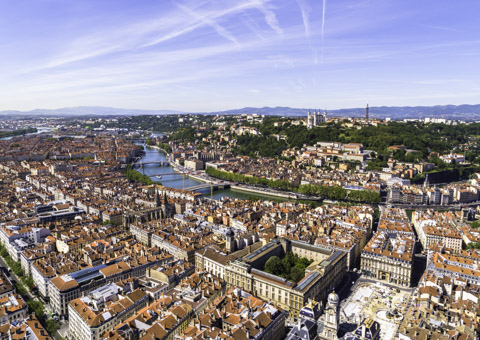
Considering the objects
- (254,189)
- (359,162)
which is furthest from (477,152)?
(254,189)

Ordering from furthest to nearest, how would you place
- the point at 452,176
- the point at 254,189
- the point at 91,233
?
the point at 452,176
the point at 254,189
the point at 91,233

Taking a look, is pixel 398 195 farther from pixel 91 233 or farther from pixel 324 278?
pixel 91 233

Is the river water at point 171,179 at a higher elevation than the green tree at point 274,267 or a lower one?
lower

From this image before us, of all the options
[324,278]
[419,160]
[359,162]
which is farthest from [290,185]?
[324,278]

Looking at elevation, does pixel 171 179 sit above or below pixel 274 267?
below

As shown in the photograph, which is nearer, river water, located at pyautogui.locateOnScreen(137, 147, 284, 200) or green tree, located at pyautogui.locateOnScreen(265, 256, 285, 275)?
green tree, located at pyautogui.locateOnScreen(265, 256, 285, 275)

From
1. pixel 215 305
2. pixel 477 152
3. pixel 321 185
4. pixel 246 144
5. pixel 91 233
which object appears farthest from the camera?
pixel 246 144

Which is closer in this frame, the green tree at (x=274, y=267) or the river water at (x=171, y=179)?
the green tree at (x=274, y=267)

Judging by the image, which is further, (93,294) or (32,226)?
(32,226)

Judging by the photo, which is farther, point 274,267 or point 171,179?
point 171,179

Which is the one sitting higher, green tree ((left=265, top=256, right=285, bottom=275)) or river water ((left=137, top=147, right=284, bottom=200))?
green tree ((left=265, top=256, right=285, bottom=275))
